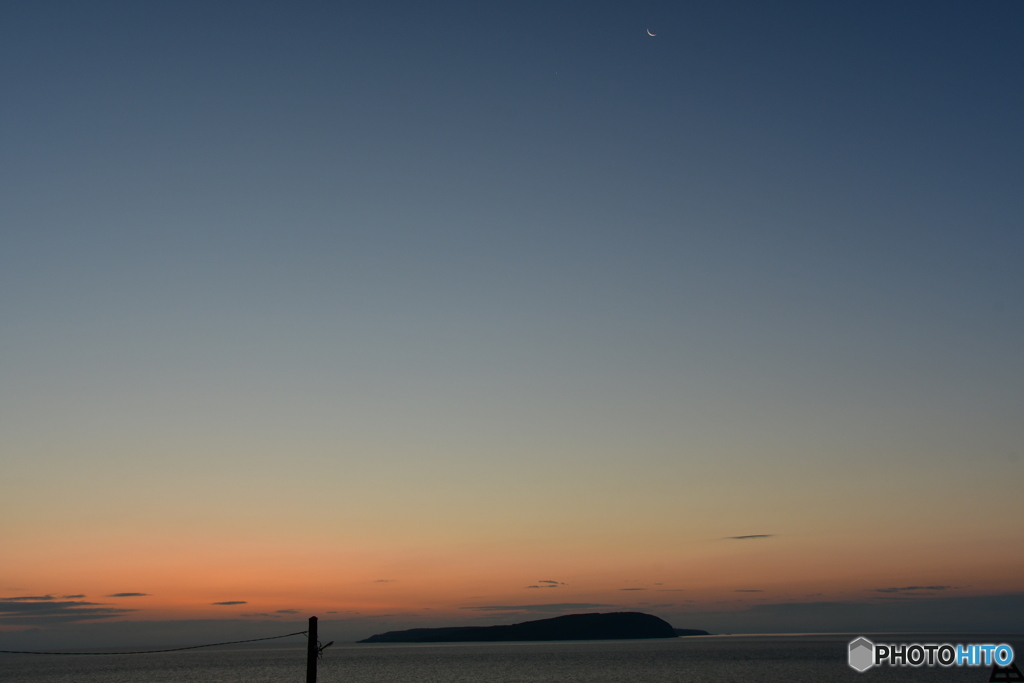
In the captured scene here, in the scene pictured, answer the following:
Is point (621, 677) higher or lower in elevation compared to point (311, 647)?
lower

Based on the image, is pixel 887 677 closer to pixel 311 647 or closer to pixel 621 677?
pixel 621 677

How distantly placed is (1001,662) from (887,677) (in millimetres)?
83033

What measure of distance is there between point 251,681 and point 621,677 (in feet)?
249

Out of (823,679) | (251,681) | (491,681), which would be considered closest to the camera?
(823,679)

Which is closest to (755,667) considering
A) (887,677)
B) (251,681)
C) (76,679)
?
(887,677)

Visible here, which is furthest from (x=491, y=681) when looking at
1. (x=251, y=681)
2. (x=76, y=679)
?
(x=76, y=679)

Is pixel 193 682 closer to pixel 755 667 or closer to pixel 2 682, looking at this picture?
pixel 2 682

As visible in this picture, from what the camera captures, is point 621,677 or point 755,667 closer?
point 621,677

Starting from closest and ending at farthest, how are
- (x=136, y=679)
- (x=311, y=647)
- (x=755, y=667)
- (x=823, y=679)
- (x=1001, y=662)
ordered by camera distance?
(x=311, y=647)
(x=1001, y=662)
(x=823, y=679)
(x=755, y=667)
(x=136, y=679)

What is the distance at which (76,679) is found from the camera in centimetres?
18262

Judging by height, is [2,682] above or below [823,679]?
below

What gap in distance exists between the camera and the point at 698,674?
473 feet

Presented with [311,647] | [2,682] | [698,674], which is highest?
[311,647]

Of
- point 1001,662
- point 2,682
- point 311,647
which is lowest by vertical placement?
point 2,682
